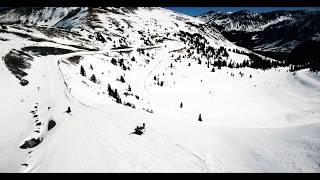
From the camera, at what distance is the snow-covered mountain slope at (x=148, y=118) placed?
13.3 m

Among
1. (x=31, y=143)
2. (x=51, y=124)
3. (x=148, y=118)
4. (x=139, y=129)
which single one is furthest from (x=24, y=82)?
(x=139, y=129)

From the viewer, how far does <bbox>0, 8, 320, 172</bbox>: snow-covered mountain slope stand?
43.7 ft

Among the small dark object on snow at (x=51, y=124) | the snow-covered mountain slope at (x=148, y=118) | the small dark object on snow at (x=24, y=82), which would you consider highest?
the small dark object on snow at (x=24, y=82)

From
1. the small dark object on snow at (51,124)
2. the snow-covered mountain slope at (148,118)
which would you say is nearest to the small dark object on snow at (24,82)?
the snow-covered mountain slope at (148,118)

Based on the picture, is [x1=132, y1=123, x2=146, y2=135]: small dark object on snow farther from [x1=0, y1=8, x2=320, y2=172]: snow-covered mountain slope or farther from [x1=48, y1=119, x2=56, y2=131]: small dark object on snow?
[x1=48, y1=119, x2=56, y2=131]: small dark object on snow

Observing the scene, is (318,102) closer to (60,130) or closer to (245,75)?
(245,75)

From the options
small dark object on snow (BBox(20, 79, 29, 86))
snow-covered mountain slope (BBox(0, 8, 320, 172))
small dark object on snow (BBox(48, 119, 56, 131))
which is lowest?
snow-covered mountain slope (BBox(0, 8, 320, 172))

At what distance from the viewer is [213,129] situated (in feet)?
60.6

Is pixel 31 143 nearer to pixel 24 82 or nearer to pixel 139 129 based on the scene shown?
pixel 139 129

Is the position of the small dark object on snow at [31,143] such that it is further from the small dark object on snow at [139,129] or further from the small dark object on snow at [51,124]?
the small dark object on snow at [139,129]

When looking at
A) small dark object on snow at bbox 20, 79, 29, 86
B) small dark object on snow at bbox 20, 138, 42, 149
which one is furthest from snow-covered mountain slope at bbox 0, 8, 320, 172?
small dark object on snow at bbox 20, 79, 29, 86

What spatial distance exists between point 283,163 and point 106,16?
126 metres

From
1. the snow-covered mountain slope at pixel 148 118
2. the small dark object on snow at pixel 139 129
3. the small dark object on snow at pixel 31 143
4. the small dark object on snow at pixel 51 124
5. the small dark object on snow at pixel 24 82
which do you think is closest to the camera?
the snow-covered mountain slope at pixel 148 118

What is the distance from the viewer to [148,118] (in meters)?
19.4
